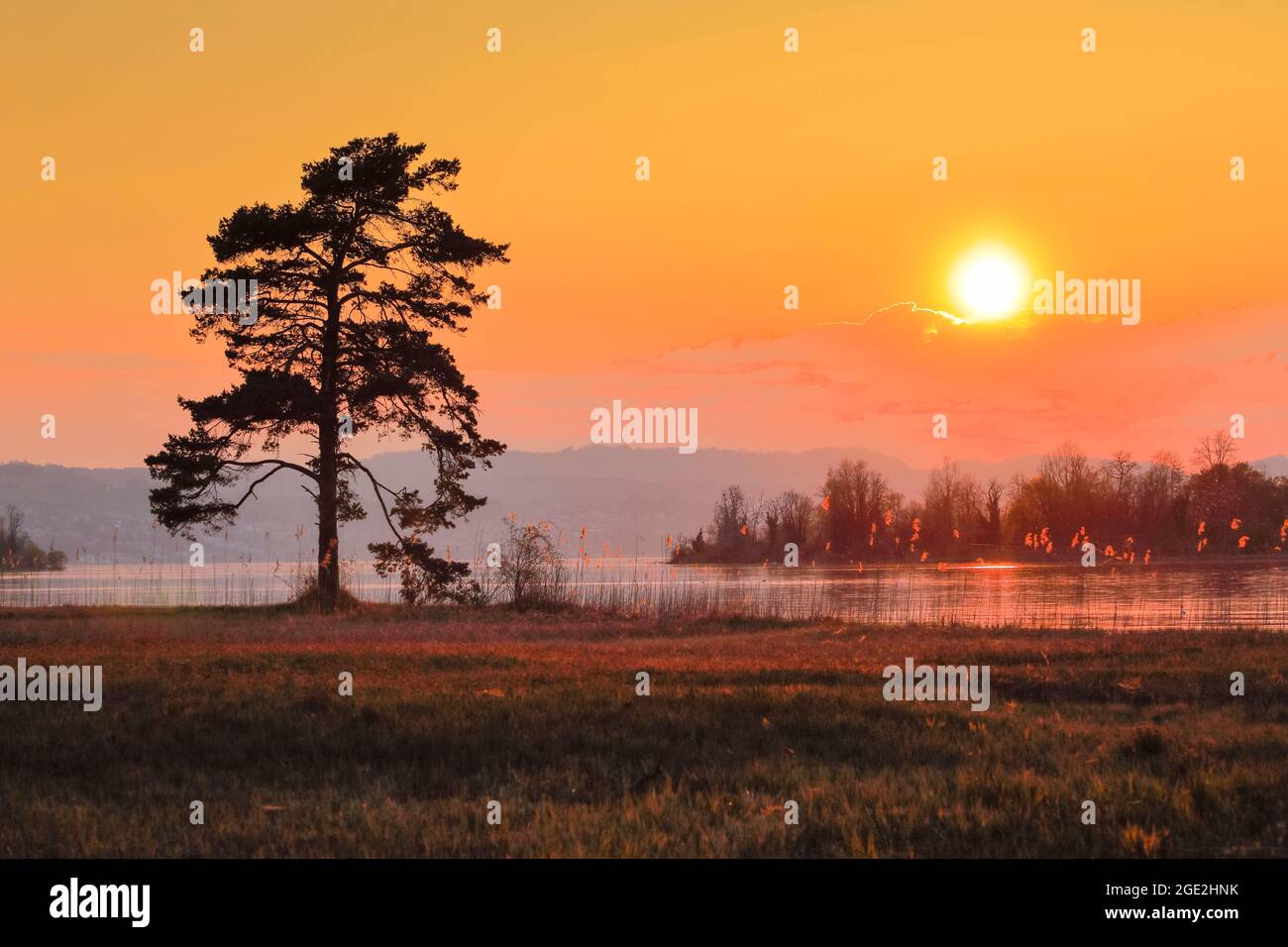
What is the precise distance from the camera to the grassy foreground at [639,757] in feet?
32.2

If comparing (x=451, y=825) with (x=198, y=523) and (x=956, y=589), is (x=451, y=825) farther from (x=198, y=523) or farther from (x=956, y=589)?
(x=956, y=589)

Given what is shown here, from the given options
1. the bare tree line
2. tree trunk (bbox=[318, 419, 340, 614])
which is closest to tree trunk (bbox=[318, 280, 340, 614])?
tree trunk (bbox=[318, 419, 340, 614])

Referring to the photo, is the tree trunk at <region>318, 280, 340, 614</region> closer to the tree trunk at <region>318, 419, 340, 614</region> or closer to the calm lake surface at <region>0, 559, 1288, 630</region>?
the tree trunk at <region>318, 419, 340, 614</region>

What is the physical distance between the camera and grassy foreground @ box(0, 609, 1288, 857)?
9805 mm

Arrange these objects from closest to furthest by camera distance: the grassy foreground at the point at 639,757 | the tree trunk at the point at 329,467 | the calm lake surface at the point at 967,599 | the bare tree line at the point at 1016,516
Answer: the grassy foreground at the point at 639,757 → the calm lake surface at the point at 967,599 → the tree trunk at the point at 329,467 → the bare tree line at the point at 1016,516

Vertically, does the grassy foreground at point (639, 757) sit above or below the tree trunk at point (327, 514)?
below

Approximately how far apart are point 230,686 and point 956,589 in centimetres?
4741

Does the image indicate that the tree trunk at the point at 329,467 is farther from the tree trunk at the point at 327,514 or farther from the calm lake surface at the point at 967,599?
the calm lake surface at the point at 967,599

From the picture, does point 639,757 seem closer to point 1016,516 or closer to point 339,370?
point 339,370

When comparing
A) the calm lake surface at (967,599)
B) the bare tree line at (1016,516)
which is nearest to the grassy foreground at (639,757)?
the calm lake surface at (967,599)

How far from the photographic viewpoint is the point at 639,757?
1345 cm

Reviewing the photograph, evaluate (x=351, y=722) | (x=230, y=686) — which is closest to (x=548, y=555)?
(x=230, y=686)

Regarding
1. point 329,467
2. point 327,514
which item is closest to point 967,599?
point 327,514

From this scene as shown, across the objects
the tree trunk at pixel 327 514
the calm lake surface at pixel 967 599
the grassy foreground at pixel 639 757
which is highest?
the tree trunk at pixel 327 514
